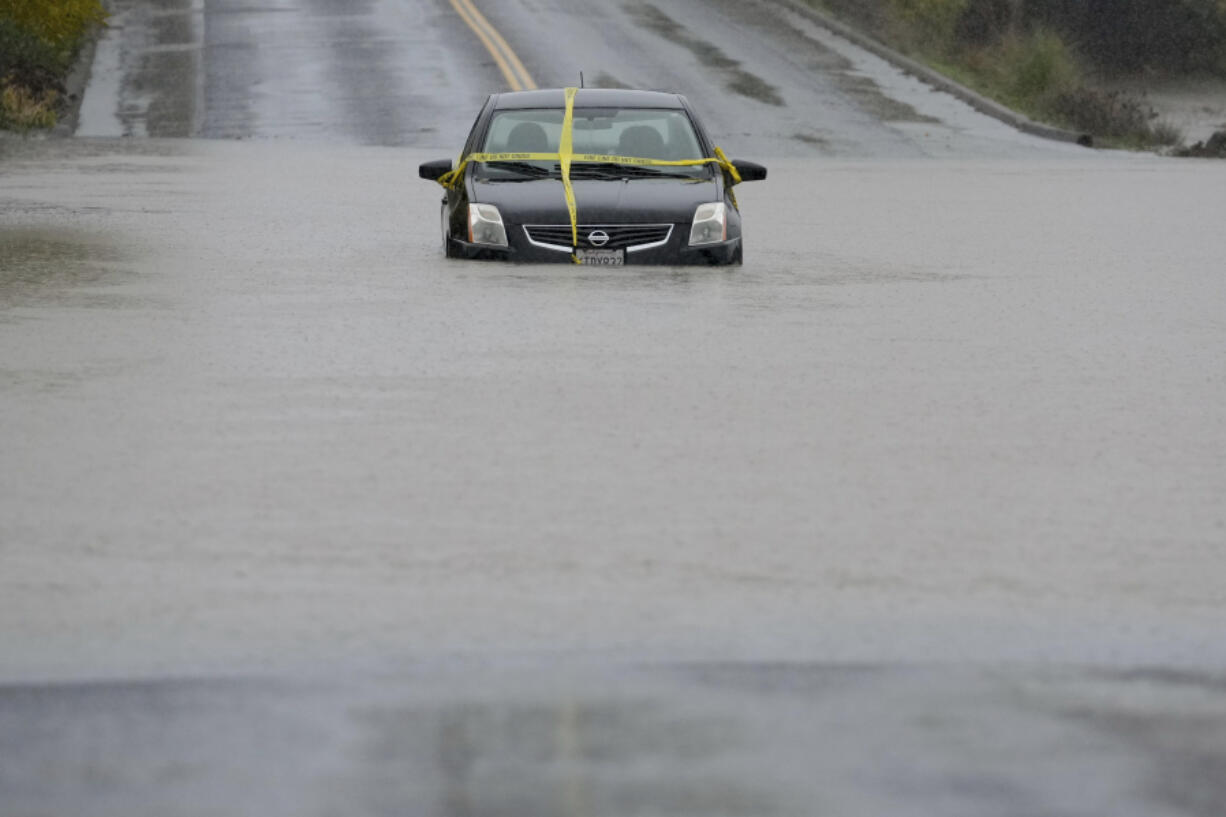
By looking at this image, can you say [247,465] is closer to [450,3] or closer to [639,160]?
[639,160]

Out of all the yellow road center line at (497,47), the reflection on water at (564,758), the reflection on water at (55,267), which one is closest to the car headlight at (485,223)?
the reflection on water at (55,267)

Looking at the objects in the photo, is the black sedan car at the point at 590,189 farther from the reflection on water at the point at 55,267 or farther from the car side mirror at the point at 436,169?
the reflection on water at the point at 55,267

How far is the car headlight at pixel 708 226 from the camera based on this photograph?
17734 millimetres

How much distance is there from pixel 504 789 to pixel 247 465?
4.33 metres

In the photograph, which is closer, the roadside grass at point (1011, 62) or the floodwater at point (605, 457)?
the floodwater at point (605, 457)

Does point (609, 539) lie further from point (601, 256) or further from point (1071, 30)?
point (1071, 30)

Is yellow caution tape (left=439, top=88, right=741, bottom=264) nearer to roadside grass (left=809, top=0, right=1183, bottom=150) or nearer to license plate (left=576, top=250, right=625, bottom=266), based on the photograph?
license plate (left=576, top=250, right=625, bottom=266)

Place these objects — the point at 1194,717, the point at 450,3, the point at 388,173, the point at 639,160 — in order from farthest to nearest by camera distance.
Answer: the point at 450,3, the point at 388,173, the point at 639,160, the point at 1194,717

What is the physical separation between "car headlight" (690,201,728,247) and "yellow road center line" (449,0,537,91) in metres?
19.3


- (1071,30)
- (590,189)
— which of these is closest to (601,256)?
(590,189)

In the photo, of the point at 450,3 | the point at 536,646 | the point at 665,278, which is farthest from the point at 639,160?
the point at 450,3

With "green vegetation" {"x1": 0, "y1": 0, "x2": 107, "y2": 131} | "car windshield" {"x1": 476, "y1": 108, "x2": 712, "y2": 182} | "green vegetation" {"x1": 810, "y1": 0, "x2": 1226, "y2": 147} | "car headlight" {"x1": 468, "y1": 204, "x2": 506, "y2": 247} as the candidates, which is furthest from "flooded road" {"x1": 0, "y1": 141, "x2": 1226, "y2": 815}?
"green vegetation" {"x1": 810, "y1": 0, "x2": 1226, "y2": 147}

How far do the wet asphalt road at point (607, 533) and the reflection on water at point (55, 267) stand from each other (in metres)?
0.09

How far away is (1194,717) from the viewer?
574 centimetres
